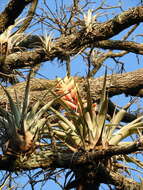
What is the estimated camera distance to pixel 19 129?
4.61 meters

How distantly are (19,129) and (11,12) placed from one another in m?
2.41

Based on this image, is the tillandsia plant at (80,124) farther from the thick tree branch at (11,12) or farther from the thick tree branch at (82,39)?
the thick tree branch at (11,12)

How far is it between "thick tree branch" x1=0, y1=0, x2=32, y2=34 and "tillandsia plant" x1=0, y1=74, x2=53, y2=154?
2019 mm

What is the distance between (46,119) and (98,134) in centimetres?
44

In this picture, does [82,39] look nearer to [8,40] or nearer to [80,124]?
[8,40]

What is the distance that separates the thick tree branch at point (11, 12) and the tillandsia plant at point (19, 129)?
6.63ft

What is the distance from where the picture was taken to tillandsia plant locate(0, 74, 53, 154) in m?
4.57

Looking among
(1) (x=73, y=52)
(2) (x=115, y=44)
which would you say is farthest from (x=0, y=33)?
(2) (x=115, y=44)

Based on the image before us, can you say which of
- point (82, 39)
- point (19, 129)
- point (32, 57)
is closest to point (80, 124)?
point (19, 129)

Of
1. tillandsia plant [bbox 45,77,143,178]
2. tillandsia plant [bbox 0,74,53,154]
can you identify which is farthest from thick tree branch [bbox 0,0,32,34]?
tillandsia plant [bbox 0,74,53,154]

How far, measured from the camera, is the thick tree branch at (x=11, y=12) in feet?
21.4

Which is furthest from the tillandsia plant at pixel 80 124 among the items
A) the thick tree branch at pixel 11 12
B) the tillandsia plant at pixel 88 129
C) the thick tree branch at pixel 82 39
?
the thick tree branch at pixel 11 12

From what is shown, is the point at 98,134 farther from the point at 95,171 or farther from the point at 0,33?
the point at 0,33

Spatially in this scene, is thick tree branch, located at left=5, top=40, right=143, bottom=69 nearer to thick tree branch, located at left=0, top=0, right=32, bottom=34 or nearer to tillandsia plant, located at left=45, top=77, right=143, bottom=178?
thick tree branch, located at left=0, top=0, right=32, bottom=34
